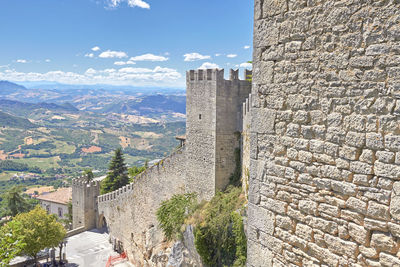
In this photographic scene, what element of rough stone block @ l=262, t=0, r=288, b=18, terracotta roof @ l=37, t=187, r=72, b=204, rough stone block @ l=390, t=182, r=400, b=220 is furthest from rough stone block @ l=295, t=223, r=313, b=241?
terracotta roof @ l=37, t=187, r=72, b=204

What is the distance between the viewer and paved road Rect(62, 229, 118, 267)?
24.3 metres

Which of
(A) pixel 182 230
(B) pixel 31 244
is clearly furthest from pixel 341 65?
(B) pixel 31 244

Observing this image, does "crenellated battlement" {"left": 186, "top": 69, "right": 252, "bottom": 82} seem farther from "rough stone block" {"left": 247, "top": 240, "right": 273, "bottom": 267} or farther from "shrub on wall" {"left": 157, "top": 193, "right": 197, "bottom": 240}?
"rough stone block" {"left": 247, "top": 240, "right": 273, "bottom": 267}

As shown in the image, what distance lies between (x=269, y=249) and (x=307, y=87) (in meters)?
2.24

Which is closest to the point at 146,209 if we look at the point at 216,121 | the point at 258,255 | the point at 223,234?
the point at 216,121

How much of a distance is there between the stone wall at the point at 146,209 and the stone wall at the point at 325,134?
12.3m

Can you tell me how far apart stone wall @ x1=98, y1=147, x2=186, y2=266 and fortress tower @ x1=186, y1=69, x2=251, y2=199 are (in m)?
2.16

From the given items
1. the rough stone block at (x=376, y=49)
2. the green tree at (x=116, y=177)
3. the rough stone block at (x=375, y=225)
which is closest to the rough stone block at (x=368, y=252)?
the rough stone block at (x=375, y=225)

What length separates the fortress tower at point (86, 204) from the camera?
102 ft

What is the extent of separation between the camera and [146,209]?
2009 cm

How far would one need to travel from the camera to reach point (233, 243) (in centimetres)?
1062

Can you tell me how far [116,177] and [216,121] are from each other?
24.0m

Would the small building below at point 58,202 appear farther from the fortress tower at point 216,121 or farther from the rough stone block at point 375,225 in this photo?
the rough stone block at point 375,225

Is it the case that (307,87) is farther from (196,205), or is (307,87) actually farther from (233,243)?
(196,205)
